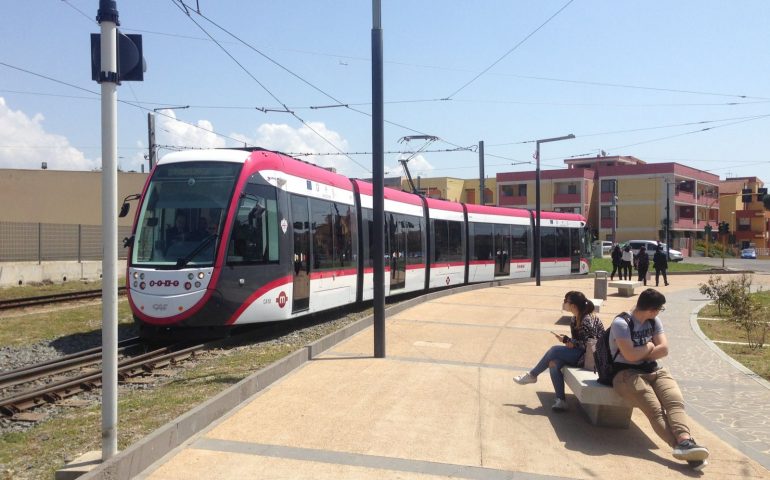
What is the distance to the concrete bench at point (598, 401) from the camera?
6375 mm

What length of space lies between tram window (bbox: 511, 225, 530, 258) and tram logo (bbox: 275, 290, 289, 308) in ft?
55.0

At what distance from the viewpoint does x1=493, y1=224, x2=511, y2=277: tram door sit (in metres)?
26.3

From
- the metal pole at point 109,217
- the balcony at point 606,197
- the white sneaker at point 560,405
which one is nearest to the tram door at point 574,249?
the white sneaker at point 560,405

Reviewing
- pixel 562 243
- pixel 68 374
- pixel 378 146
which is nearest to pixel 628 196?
pixel 562 243

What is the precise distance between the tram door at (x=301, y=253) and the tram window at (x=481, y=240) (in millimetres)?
12300

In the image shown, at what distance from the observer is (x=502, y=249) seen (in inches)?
1051

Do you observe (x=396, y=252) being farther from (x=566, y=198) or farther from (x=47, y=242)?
(x=566, y=198)

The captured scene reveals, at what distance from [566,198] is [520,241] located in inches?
1841

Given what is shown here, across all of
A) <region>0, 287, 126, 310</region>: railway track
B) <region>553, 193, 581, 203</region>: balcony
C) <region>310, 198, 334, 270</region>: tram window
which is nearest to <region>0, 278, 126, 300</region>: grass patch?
<region>0, 287, 126, 310</region>: railway track

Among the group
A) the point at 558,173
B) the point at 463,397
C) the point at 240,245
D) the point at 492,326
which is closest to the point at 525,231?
the point at 492,326

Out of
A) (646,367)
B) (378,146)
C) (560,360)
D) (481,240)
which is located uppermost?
(378,146)

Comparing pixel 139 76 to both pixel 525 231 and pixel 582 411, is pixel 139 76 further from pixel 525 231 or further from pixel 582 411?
pixel 525 231

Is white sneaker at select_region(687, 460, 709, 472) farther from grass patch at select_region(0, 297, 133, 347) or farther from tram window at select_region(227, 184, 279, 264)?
grass patch at select_region(0, 297, 133, 347)

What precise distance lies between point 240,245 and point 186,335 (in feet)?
5.95
